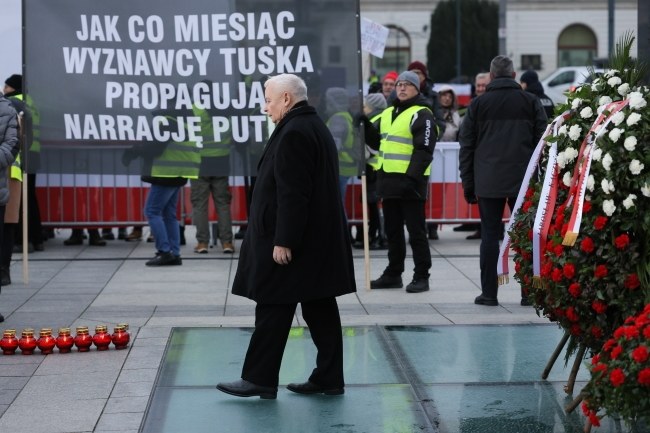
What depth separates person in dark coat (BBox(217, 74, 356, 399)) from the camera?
636 cm

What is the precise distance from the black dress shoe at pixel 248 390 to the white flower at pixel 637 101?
92.5 inches

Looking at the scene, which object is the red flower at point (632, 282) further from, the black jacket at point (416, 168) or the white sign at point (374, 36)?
the white sign at point (374, 36)

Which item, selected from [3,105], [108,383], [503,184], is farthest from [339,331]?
[3,105]

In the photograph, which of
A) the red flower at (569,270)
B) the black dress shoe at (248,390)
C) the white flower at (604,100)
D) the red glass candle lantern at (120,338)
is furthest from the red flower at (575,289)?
the red glass candle lantern at (120,338)

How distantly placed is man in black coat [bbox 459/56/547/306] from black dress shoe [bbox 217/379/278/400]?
11.7 ft

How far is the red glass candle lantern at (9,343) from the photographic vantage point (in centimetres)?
759

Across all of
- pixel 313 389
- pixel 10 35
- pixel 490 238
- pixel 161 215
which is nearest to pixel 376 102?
pixel 161 215

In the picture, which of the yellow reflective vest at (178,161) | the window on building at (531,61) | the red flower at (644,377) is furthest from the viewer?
the window on building at (531,61)

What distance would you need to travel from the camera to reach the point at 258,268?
21.2ft

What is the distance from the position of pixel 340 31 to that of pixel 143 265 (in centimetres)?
341

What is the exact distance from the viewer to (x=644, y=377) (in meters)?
4.77

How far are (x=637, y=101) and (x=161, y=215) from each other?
7.34 metres

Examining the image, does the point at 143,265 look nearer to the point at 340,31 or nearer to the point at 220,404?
the point at 340,31

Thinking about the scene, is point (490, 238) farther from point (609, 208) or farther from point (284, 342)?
point (609, 208)
